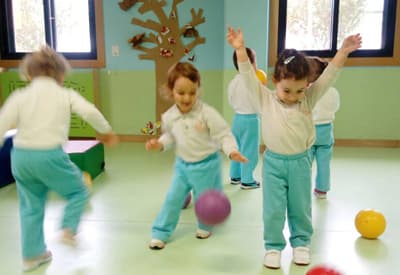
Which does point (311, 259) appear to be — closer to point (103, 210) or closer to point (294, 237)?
point (294, 237)

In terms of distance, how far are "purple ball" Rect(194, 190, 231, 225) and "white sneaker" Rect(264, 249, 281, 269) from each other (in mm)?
306

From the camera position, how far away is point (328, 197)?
3.36m

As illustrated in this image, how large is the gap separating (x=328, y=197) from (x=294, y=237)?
118 centimetres

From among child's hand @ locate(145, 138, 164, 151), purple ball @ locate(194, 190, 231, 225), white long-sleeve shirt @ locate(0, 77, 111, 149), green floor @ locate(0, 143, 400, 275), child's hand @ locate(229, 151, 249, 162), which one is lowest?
green floor @ locate(0, 143, 400, 275)

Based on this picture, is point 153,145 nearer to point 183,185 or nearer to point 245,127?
point 183,185

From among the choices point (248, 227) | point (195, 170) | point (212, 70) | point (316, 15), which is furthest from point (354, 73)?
point (195, 170)

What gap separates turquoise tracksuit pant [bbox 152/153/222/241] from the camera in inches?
94.5

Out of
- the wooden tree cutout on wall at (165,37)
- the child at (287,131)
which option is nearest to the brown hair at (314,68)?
the child at (287,131)

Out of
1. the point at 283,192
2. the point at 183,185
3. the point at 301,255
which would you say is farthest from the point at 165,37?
the point at 301,255

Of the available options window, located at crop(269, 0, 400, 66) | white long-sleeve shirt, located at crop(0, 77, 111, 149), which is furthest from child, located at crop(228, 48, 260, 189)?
window, located at crop(269, 0, 400, 66)

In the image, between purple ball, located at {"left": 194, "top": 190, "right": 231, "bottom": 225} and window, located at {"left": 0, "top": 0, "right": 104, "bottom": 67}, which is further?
window, located at {"left": 0, "top": 0, "right": 104, "bottom": 67}

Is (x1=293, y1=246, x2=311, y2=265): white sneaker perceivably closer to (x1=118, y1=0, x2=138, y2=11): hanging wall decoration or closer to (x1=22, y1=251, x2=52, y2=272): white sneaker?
(x1=22, y1=251, x2=52, y2=272): white sneaker

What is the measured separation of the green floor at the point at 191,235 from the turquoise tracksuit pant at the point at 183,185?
11 cm

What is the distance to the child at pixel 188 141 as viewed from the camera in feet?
7.70
